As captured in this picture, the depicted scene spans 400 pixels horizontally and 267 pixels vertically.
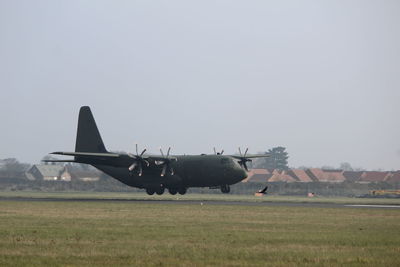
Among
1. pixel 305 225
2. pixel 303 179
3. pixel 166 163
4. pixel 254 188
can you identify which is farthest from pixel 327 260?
pixel 303 179

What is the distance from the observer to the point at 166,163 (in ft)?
254

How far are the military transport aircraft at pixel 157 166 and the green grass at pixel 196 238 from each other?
24.1m

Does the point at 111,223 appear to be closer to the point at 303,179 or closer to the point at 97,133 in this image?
the point at 97,133

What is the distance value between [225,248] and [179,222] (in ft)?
44.2

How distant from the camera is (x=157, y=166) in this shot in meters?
77.3

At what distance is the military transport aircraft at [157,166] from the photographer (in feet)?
248

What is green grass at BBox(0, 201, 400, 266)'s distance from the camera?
26328mm

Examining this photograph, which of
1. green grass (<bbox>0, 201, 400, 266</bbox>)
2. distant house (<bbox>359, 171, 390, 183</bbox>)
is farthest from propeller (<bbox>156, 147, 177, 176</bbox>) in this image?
distant house (<bbox>359, 171, 390, 183</bbox>)

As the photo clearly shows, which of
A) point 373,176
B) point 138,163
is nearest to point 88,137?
point 138,163

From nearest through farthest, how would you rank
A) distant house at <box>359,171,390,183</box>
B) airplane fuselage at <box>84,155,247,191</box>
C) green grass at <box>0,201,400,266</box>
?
green grass at <box>0,201,400,266</box> < airplane fuselage at <box>84,155,247,191</box> < distant house at <box>359,171,390,183</box>

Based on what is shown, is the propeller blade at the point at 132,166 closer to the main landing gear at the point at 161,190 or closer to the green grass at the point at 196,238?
the main landing gear at the point at 161,190

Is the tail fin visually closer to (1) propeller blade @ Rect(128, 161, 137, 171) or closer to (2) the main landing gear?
(1) propeller blade @ Rect(128, 161, 137, 171)

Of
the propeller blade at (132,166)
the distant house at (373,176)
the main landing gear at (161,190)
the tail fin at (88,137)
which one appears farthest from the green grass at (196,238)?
the distant house at (373,176)

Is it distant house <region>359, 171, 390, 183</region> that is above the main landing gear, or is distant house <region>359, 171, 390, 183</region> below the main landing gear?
above
